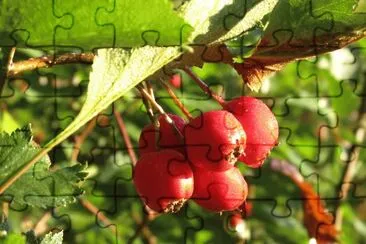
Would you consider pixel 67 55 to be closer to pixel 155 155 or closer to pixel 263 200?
pixel 155 155

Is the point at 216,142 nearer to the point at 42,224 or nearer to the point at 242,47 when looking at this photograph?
the point at 242,47

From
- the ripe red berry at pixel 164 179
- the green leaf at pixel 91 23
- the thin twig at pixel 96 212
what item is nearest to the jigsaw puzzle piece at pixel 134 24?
the green leaf at pixel 91 23

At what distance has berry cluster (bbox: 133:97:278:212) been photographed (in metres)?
1.11

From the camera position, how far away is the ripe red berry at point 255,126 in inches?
44.6

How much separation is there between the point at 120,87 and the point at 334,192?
204 centimetres

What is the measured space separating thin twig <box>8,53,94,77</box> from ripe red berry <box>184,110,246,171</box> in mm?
162

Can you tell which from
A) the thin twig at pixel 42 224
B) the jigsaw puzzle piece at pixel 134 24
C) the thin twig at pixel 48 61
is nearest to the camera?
the jigsaw puzzle piece at pixel 134 24

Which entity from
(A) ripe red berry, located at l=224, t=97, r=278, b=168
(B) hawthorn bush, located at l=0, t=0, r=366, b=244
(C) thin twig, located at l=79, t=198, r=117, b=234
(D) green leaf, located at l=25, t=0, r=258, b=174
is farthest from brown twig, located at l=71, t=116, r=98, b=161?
(D) green leaf, located at l=25, t=0, r=258, b=174

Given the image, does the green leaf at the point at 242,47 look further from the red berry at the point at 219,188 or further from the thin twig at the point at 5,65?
the thin twig at the point at 5,65

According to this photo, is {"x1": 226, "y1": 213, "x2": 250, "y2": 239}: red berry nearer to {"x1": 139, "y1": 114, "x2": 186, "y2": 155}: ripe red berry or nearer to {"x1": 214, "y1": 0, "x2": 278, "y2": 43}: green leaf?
{"x1": 139, "y1": 114, "x2": 186, "y2": 155}: ripe red berry

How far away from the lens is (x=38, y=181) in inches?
43.2

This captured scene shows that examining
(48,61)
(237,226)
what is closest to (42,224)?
(237,226)

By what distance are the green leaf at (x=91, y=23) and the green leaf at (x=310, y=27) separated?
0.19 metres

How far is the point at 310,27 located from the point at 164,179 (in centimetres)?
26
